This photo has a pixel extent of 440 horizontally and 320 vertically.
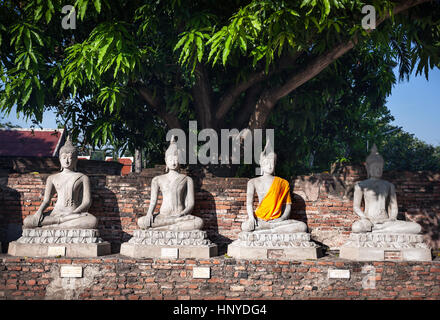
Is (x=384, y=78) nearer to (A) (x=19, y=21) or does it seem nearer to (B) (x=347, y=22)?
(B) (x=347, y=22)

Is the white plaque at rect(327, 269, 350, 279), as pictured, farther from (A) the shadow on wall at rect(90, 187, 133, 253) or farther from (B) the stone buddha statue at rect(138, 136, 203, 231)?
(A) the shadow on wall at rect(90, 187, 133, 253)

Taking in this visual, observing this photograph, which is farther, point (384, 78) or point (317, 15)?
point (384, 78)

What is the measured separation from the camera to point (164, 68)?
9.90m

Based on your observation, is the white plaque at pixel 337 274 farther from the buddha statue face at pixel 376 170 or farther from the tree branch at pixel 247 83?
the tree branch at pixel 247 83

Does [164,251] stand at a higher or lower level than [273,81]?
lower

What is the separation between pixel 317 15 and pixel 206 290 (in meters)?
5.27

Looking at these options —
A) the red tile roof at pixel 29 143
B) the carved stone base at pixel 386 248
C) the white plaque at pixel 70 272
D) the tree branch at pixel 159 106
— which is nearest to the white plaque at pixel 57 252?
the white plaque at pixel 70 272

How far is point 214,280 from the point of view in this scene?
738 centimetres

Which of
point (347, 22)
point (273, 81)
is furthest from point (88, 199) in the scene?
point (347, 22)

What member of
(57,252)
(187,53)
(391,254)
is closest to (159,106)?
(187,53)

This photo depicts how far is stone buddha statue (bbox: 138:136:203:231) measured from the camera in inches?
324

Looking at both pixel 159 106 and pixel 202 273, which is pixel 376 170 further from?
pixel 159 106

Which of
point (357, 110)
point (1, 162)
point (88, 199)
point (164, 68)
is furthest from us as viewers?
point (357, 110)

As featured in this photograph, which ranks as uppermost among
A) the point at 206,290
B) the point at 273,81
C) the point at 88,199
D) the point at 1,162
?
the point at 273,81
